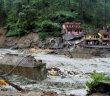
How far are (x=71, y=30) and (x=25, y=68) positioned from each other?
145ft

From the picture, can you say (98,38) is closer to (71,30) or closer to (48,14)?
(71,30)

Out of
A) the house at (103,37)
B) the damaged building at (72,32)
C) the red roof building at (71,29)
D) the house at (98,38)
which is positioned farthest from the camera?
the red roof building at (71,29)

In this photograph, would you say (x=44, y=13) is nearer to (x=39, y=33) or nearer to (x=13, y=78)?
(x=39, y=33)

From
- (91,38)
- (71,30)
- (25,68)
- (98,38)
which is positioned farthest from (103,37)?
(25,68)

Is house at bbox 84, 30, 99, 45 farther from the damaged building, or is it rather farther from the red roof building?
the red roof building

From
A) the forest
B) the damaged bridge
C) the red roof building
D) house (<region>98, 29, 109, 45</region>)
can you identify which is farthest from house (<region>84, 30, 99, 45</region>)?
the damaged bridge

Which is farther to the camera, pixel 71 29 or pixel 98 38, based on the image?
pixel 71 29

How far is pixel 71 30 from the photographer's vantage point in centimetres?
7525

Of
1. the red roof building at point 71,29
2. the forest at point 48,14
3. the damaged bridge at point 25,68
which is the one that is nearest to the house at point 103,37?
the red roof building at point 71,29

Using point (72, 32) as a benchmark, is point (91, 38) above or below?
above

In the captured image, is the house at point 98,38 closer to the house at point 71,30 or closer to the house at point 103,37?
the house at point 103,37

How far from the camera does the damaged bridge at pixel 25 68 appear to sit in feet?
104

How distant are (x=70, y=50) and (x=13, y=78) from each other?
35.0 metres

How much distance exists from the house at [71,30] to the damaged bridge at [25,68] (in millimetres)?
40227
